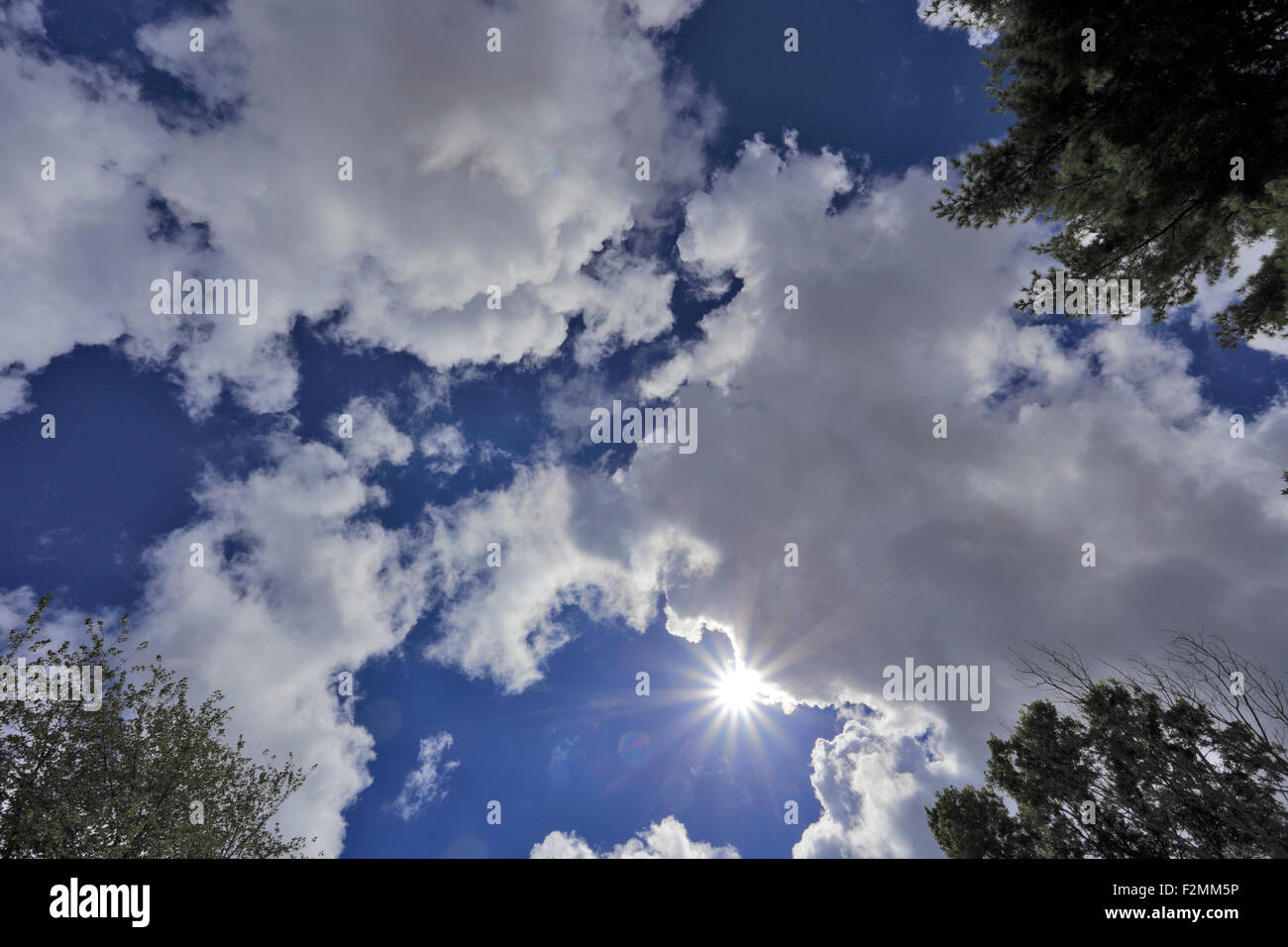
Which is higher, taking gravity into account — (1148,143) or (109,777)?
(1148,143)

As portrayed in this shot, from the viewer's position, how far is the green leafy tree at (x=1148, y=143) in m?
8.08

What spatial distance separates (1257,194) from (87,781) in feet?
107

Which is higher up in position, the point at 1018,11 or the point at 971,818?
the point at 1018,11

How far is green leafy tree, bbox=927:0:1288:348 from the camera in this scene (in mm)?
8078

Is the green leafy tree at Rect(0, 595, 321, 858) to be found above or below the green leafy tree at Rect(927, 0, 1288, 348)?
below

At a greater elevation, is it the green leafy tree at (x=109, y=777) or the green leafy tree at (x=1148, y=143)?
the green leafy tree at (x=1148, y=143)

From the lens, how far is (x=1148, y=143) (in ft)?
28.0

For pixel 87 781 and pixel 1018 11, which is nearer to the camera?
pixel 1018 11
